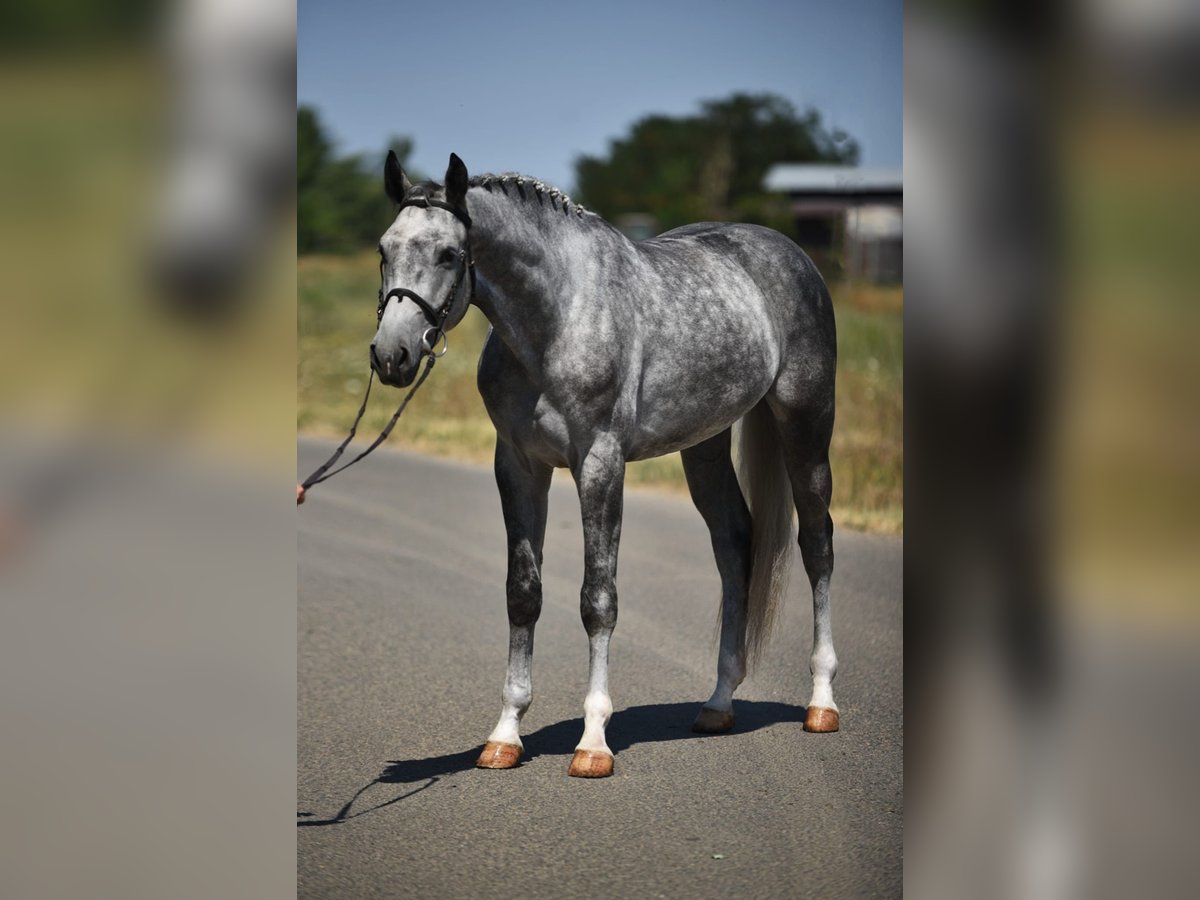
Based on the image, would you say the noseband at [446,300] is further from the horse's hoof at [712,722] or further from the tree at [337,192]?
the tree at [337,192]

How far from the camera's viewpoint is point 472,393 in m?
15.0

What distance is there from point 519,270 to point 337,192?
2217cm

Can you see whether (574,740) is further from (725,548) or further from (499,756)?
(725,548)

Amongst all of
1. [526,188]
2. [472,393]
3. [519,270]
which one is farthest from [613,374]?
[472,393]

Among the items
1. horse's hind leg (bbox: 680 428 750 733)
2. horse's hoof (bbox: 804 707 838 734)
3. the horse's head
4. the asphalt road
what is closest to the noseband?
the horse's head

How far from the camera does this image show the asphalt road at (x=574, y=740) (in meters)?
3.40

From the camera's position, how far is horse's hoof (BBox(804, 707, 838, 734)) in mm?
4918

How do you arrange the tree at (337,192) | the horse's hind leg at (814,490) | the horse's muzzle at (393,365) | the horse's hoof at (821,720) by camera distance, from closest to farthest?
the horse's muzzle at (393,365) < the horse's hoof at (821,720) < the horse's hind leg at (814,490) < the tree at (337,192)
